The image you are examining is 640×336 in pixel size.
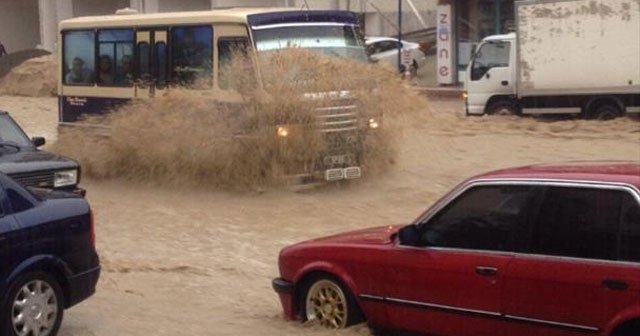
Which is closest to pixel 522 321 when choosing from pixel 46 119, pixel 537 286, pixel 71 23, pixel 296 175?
pixel 537 286

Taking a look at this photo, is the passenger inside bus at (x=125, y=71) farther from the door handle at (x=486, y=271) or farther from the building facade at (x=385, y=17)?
the door handle at (x=486, y=271)

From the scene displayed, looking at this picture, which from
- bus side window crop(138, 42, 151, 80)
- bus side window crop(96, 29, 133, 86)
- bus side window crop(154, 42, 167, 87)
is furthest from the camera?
bus side window crop(96, 29, 133, 86)

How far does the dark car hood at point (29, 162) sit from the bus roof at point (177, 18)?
14.9 feet

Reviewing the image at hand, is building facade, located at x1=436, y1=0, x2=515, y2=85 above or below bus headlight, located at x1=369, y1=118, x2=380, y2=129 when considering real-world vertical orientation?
above

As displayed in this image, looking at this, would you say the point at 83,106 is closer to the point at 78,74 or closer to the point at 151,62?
the point at 78,74

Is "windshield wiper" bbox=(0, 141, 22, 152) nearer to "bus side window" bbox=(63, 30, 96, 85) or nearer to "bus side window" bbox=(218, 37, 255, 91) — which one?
"bus side window" bbox=(218, 37, 255, 91)

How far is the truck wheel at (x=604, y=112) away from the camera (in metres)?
25.8

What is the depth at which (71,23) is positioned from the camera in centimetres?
2128

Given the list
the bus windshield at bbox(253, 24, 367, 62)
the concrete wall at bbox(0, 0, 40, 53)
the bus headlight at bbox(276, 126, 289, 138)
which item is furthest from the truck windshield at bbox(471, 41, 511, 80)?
the concrete wall at bbox(0, 0, 40, 53)

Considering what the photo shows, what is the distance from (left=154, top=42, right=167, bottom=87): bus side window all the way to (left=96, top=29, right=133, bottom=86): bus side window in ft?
2.26

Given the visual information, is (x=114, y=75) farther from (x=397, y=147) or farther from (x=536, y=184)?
(x=536, y=184)

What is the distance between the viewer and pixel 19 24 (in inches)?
2596

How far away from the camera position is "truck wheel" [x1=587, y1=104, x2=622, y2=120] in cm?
2577

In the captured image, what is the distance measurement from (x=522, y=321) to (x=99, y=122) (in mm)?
13253
